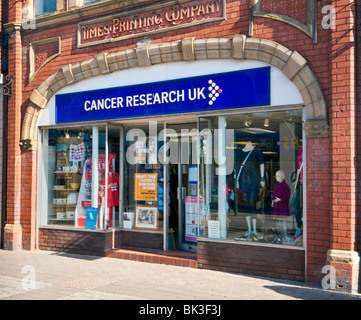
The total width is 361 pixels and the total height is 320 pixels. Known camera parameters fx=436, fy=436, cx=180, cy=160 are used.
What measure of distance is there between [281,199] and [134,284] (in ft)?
9.27

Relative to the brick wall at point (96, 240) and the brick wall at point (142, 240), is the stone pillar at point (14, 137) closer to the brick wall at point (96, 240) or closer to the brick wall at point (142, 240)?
the brick wall at point (96, 240)

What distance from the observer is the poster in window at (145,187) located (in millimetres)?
9516

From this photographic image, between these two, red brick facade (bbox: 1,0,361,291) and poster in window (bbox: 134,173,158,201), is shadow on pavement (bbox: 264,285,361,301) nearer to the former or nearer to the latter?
red brick facade (bbox: 1,0,361,291)

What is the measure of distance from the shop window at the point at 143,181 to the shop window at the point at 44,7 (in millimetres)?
3393

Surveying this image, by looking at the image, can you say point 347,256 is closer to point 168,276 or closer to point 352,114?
point 352,114

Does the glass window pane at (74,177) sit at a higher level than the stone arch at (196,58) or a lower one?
lower

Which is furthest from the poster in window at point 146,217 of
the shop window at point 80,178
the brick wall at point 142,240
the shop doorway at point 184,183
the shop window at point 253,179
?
the shop window at point 253,179

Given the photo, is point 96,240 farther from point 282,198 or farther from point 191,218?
point 282,198

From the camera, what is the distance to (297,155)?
7.23m

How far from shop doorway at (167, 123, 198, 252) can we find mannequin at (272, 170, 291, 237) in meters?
2.07

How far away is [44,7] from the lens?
33.9ft

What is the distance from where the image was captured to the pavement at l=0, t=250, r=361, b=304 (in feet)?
20.1

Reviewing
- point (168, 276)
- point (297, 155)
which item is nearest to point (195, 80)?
point (297, 155)

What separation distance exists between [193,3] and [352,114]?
3652 mm
